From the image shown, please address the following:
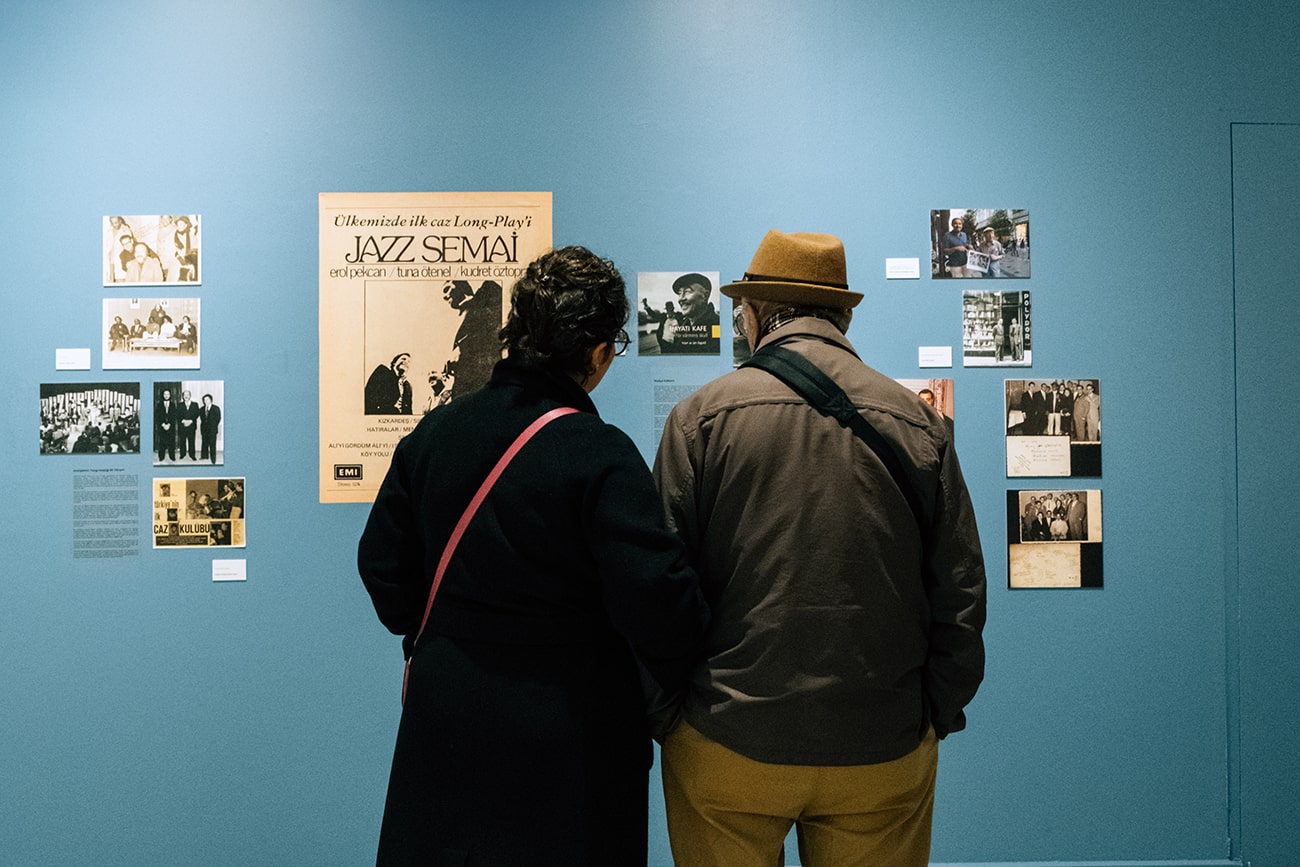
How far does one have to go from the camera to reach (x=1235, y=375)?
2838mm

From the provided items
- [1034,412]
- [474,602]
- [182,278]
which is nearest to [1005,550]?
[1034,412]

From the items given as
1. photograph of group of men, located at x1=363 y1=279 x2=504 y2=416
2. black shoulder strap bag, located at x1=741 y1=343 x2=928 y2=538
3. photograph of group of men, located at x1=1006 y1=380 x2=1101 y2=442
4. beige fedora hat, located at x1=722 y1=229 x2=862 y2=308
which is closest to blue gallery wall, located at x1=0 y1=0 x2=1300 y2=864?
photograph of group of men, located at x1=1006 y1=380 x2=1101 y2=442

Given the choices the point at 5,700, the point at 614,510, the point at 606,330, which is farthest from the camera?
the point at 5,700

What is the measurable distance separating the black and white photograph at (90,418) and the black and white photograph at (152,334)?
9 centimetres

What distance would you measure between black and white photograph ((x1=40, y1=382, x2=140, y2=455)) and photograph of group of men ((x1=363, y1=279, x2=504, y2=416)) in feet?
2.44

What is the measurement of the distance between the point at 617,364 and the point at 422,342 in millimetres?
611

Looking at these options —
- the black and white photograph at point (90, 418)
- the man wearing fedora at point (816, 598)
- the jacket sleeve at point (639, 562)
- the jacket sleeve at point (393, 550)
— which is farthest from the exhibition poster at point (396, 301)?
the jacket sleeve at point (639, 562)

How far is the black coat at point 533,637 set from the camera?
1.46 metres

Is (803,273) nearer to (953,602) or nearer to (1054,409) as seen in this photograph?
(953,602)

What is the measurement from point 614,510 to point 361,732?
178 centimetres

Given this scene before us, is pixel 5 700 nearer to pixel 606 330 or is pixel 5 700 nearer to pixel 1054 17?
pixel 606 330

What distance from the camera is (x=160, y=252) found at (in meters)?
2.79

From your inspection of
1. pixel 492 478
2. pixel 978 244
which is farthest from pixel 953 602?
pixel 978 244

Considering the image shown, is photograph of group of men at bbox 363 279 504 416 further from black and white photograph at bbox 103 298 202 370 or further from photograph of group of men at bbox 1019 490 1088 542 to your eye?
photograph of group of men at bbox 1019 490 1088 542
